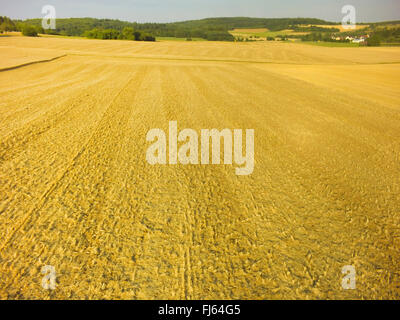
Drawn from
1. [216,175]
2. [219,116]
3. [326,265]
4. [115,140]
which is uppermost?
[219,116]

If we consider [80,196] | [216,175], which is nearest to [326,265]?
[216,175]

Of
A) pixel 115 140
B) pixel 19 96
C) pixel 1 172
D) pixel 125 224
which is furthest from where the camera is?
pixel 19 96

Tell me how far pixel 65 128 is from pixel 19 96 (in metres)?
5.60

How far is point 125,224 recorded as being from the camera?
362 cm

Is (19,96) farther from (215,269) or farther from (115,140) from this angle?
(215,269)

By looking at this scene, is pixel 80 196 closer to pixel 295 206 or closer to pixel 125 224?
pixel 125 224

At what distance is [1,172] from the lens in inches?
192
